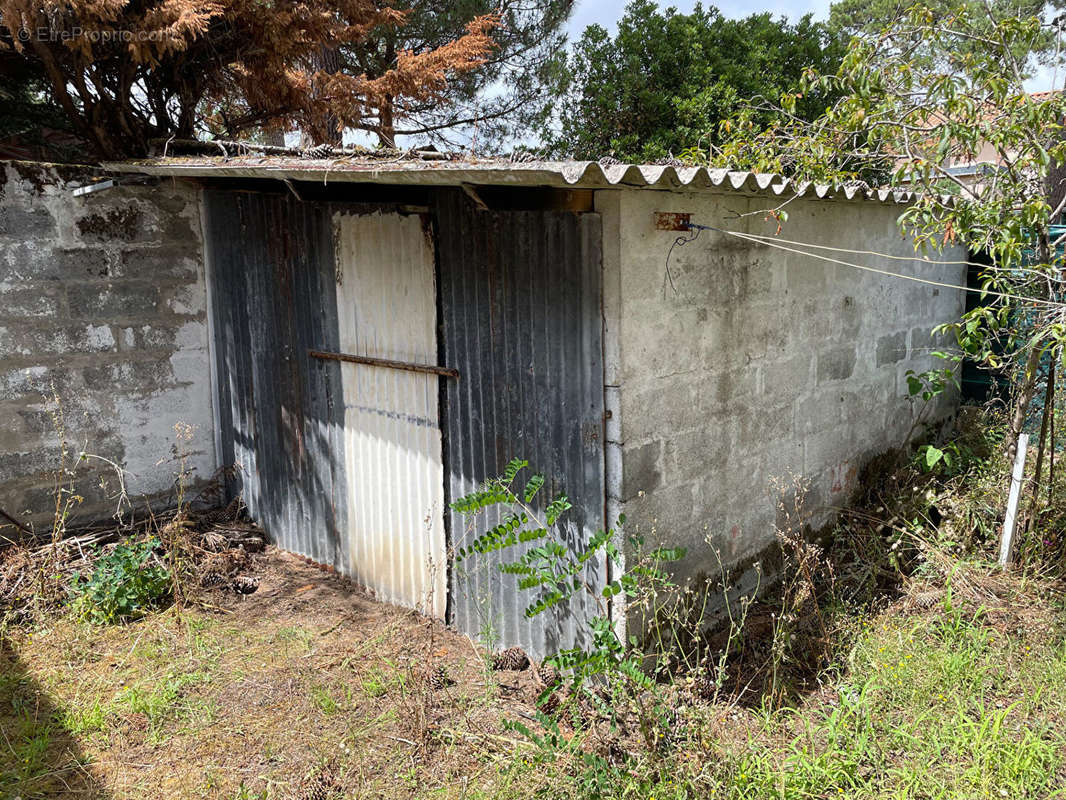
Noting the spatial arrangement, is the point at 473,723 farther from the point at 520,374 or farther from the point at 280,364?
the point at 280,364

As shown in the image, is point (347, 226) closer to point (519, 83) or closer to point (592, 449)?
point (592, 449)

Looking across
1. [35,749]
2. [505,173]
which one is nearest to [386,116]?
[505,173]

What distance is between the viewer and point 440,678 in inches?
172

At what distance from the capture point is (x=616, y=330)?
388cm

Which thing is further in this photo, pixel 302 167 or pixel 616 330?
pixel 302 167

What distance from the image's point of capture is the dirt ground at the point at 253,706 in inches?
143

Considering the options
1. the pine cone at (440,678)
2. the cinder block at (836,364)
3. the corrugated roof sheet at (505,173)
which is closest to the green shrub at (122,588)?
the pine cone at (440,678)

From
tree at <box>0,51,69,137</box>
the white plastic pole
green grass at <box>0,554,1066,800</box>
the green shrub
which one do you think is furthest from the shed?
tree at <box>0,51,69,137</box>

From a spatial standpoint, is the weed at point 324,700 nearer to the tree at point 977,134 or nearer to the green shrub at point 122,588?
the green shrub at point 122,588

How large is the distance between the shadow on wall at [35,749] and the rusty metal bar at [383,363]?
2.45 meters

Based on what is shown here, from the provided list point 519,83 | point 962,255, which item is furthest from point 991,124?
point 519,83

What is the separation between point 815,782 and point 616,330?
7.09 feet

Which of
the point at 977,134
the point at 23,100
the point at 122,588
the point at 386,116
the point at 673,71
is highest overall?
the point at 673,71

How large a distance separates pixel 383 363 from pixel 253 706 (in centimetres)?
206
